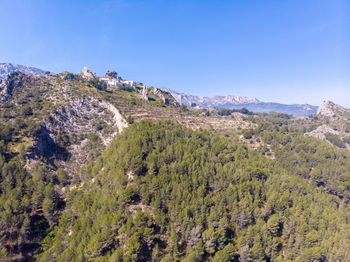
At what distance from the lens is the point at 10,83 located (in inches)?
4577

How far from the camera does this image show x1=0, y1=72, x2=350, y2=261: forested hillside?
41969 mm

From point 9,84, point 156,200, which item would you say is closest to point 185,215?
point 156,200

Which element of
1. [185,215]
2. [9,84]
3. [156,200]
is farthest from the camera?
[9,84]

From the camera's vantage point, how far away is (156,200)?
162 ft

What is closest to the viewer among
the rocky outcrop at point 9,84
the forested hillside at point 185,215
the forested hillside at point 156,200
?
the forested hillside at point 185,215

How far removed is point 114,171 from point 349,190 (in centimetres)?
11921

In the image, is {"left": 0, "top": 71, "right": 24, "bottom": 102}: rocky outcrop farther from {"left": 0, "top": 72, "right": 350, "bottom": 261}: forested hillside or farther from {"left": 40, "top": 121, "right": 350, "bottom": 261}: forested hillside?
{"left": 40, "top": 121, "right": 350, "bottom": 261}: forested hillside

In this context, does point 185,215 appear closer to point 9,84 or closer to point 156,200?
Result: point 156,200

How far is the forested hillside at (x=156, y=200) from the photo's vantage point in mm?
41969

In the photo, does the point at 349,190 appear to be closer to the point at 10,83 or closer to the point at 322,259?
the point at 322,259

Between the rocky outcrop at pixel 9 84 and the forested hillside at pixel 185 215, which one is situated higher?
the rocky outcrop at pixel 9 84

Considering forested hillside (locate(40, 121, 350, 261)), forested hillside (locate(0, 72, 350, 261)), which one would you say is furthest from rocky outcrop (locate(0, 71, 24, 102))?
forested hillside (locate(40, 121, 350, 261))

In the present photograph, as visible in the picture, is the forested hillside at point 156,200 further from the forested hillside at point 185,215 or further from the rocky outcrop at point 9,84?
the rocky outcrop at point 9,84

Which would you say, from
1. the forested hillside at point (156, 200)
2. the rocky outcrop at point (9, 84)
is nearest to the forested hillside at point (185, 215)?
the forested hillside at point (156, 200)
